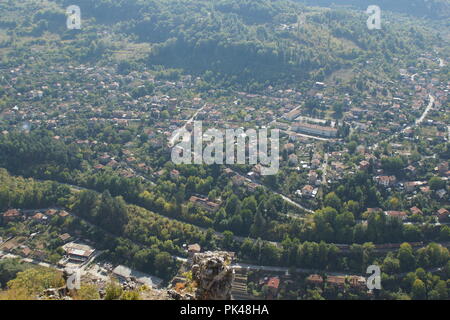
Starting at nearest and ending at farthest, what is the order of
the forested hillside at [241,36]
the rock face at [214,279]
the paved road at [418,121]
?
the rock face at [214,279] < the paved road at [418,121] < the forested hillside at [241,36]

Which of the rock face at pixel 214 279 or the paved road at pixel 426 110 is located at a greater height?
the rock face at pixel 214 279

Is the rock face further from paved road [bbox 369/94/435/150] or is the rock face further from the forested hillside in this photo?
the forested hillside

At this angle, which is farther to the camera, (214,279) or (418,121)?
(418,121)

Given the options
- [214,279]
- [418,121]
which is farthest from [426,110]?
[214,279]

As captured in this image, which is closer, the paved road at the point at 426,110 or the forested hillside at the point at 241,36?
the paved road at the point at 426,110

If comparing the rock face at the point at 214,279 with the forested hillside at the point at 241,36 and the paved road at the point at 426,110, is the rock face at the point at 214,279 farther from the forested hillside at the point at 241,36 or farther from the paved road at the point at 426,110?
the forested hillside at the point at 241,36

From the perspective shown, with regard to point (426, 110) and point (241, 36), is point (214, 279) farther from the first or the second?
point (241, 36)

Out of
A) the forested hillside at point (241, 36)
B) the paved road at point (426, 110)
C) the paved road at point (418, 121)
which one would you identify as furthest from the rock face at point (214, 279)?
the forested hillside at point (241, 36)

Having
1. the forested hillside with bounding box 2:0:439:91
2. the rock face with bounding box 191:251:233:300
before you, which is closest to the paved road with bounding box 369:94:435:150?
the forested hillside with bounding box 2:0:439:91
